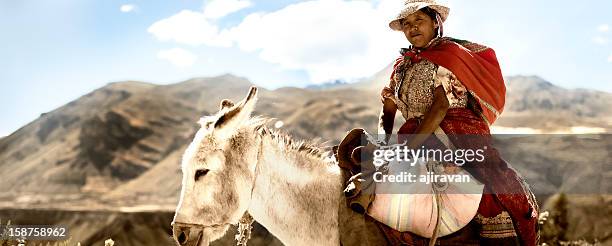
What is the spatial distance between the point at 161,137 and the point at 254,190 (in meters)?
35.4

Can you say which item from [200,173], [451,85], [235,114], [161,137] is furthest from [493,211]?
[161,137]

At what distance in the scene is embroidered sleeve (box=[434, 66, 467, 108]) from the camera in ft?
11.6

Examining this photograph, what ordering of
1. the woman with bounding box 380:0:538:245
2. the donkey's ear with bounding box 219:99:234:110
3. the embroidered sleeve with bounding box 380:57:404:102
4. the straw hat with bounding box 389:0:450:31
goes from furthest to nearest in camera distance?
1. the embroidered sleeve with bounding box 380:57:404:102
2. the donkey's ear with bounding box 219:99:234:110
3. the straw hat with bounding box 389:0:450:31
4. the woman with bounding box 380:0:538:245

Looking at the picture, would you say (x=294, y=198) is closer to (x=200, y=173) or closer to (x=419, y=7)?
(x=200, y=173)

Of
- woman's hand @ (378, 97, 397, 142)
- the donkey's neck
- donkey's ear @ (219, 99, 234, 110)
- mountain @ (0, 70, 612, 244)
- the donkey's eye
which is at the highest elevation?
donkey's ear @ (219, 99, 234, 110)

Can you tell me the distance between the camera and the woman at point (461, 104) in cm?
342

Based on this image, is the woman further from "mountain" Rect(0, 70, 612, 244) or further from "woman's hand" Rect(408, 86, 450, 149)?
"mountain" Rect(0, 70, 612, 244)

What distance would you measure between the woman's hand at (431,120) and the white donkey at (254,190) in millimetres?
559

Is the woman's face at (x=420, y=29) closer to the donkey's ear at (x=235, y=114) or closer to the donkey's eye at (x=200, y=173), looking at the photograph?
the donkey's ear at (x=235, y=114)

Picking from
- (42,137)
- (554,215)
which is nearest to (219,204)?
(554,215)

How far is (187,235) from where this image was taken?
3.37 meters

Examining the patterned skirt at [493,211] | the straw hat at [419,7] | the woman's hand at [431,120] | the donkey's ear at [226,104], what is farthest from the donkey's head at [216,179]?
the straw hat at [419,7]

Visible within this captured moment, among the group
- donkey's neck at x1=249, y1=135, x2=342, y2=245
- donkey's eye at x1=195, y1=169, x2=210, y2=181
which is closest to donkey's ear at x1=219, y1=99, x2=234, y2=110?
donkey's neck at x1=249, y1=135, x2=342, y2=245

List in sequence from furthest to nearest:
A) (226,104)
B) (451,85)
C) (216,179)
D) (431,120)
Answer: (226,104) < (451,85) < (431,120) < (216,179)
